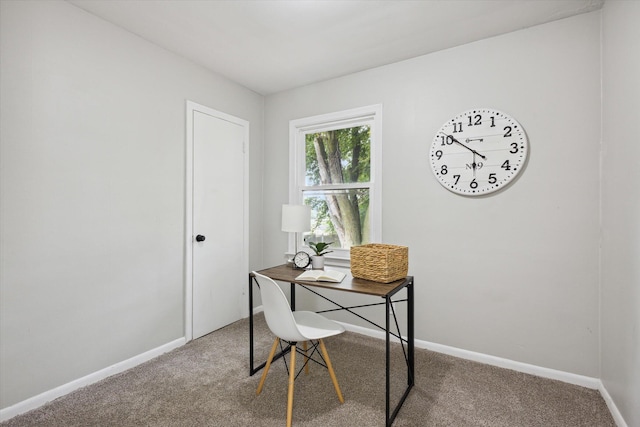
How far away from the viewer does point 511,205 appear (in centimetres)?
230

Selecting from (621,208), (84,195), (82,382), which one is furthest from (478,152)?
(82,382)

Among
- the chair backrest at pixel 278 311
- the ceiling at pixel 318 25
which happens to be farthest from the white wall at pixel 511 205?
the chair backrest at pixel 278 311

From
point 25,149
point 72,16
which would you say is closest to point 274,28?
point 72,16

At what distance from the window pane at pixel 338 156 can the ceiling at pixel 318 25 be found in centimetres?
66

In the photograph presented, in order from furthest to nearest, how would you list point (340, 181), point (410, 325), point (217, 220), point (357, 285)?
point (340, 181)
point (217, 220)
point (410, 325)
point (357, 285)

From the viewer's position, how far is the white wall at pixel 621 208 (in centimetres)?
156

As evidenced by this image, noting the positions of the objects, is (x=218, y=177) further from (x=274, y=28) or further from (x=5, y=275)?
(x=5, y=275)

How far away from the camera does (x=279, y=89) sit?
343cm

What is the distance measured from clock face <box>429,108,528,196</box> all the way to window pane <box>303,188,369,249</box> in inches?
31.5

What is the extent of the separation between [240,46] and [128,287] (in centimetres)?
211

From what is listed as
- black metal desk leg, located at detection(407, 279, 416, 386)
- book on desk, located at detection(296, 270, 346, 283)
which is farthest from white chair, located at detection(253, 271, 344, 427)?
black metal desk leg, located at detection(407, 279, 416, 386)

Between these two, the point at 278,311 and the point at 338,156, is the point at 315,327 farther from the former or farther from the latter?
the point at 338,156

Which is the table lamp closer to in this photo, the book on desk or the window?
the book on desk

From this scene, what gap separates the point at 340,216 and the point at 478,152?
4.54ft
